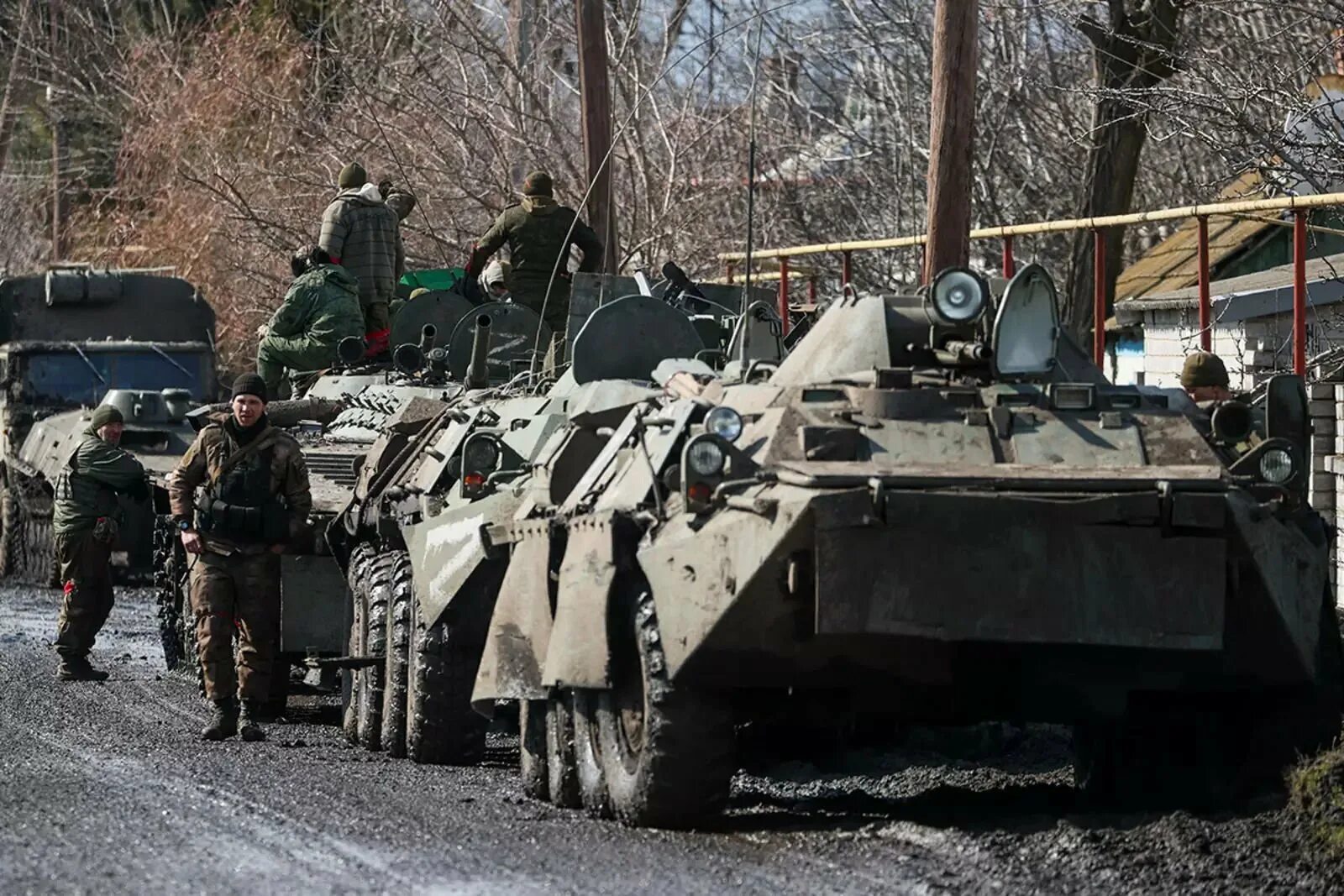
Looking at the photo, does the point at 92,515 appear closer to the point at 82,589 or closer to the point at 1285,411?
the point at 82,589

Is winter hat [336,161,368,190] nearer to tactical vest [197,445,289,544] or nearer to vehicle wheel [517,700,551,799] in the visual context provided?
tactical vest [197,445,289,544]

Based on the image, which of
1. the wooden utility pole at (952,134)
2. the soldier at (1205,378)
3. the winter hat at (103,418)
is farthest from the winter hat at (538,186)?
the soldier at (1205,378)

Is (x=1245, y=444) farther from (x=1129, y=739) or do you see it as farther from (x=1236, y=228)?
(x=1236, y=228)

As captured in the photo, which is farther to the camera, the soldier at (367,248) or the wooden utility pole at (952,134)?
the soldier at (367,248)

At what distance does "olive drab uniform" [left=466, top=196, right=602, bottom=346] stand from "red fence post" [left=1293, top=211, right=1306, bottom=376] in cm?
568

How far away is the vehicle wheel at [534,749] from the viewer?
9758mm

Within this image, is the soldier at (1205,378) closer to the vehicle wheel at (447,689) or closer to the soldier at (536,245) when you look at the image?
the vehicle wheel at (447,689)

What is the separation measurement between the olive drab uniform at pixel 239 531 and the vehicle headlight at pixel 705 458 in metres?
4.34

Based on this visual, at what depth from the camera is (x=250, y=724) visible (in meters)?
12.2

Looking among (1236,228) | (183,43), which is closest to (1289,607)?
(1236,228)

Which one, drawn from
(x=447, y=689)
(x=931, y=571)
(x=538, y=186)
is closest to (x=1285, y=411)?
(x=931, y=571)

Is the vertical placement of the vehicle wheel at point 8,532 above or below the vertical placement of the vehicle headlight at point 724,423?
below

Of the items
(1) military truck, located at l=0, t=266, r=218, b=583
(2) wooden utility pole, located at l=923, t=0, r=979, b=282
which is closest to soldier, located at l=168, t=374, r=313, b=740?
(2) wooden utility pole, located at l=923, t=0, r=979, b=282

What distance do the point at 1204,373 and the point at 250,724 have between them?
15.3 ft
